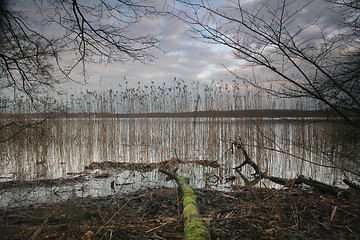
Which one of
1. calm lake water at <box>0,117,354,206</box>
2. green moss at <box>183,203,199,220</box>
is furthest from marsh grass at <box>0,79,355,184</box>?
green moss at <box>183,203,199,220</box>

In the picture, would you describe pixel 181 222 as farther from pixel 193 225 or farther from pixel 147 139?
pixel 147 139

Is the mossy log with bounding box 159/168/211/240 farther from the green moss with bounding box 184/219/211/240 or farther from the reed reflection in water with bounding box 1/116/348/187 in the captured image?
the reed reflection in water with bounding box 1/116/348/187

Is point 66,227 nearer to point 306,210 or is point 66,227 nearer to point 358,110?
point 306,210

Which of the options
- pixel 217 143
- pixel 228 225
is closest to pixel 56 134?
pixel 217 143

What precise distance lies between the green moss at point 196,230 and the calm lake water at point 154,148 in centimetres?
324

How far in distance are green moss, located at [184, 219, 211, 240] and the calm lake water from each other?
10.6 feet

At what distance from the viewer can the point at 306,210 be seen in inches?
123

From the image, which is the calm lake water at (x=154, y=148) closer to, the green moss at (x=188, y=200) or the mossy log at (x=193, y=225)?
the green moss at (x=188, y=200)

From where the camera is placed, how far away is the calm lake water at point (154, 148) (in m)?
6.34

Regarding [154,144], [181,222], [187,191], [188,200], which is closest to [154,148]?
[154,144]

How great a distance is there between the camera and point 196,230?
7.48ft

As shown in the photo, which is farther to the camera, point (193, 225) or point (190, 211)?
point (190, 211)

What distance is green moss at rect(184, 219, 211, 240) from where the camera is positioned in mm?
2206

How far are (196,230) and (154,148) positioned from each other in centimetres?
597
